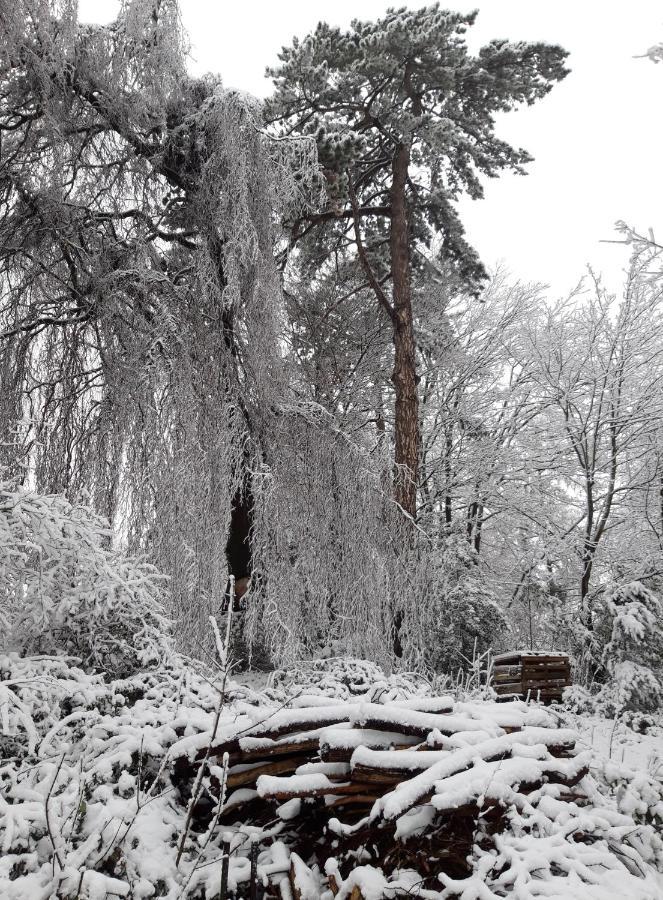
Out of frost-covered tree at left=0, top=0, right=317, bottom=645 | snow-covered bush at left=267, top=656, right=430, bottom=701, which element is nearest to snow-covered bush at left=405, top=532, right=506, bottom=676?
snow-covered bush at left=267, top=656, right=430, bottom=701

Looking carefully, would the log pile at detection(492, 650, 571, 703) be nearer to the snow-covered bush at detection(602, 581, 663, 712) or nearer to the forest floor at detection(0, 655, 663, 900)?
the snow-covered bush at detection(602, 581, 663, 712)

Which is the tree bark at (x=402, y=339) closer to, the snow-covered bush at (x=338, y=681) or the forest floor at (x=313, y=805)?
the snow-covered bush at (x=338, y=681)

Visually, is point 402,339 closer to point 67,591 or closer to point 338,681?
point 338,681

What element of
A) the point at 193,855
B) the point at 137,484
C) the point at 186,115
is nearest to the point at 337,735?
the point at 193,855

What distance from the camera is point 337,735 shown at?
224 centimetres

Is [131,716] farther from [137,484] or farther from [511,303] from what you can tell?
[511,303]

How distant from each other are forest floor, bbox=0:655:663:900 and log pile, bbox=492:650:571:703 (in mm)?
5448

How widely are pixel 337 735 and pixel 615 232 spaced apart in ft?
13.6

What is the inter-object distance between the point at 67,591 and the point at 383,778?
1884 mm

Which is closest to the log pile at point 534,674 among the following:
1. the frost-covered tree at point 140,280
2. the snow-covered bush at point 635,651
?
the snow-covered bush at point 635,651

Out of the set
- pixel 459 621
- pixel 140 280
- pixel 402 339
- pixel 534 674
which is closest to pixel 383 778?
pixel 140 280

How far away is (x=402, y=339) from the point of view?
9805 millimetres

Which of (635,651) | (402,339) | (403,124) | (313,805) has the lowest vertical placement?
(635,651)

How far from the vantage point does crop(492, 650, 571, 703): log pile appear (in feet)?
26.3
